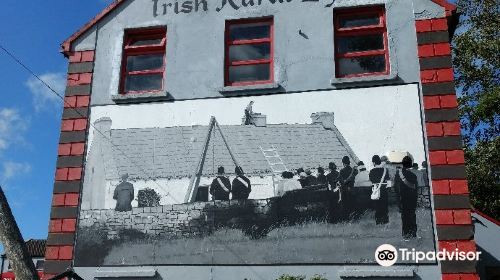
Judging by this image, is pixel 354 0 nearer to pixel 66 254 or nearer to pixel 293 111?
pixel 293 111

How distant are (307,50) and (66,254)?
20.3 feet

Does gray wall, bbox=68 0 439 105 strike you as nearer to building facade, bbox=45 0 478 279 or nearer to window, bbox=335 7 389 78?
building facade, bbox=45 0 478 279

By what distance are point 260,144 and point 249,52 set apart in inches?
84.0

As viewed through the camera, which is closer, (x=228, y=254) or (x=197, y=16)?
(x=228, y=254)

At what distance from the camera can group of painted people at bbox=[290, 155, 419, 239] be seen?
9.56 metres

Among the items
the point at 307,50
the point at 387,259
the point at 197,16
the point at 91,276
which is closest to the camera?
the point at 387,259

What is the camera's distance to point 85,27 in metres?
11.9

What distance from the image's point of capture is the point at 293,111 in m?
10.5

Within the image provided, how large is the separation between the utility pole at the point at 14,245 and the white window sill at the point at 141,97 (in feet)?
10.6

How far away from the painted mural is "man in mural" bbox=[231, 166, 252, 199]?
0.06ft

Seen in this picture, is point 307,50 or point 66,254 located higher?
point 307,50

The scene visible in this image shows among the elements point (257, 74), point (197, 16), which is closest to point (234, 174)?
point (257, 74)

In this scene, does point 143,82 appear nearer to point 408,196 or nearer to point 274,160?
point 274,160

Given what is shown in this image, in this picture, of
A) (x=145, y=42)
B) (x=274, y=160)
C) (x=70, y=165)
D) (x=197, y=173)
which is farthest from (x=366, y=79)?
(x=70, y=165)
